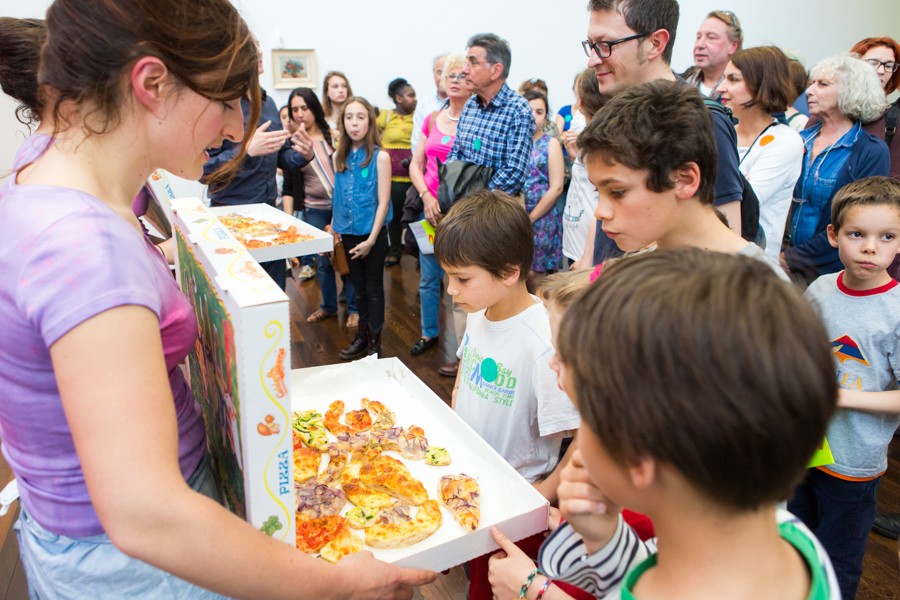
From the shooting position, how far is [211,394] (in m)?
0.95

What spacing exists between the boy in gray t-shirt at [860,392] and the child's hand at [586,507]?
1138mm

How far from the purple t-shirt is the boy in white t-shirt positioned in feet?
2.64

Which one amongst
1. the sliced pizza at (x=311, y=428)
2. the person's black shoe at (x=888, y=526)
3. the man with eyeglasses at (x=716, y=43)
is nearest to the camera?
the sliced pizza at (x=311, y=428)

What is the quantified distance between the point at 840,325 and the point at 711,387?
56.4 inches

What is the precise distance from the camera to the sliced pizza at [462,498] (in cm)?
104

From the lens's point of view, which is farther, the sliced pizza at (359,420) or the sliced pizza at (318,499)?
the sliced pizza at (359,420)

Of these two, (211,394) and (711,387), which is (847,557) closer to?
(711,387)

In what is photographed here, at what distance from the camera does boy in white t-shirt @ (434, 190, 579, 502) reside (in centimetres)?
140

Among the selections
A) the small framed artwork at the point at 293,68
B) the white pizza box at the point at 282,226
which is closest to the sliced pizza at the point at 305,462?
the white pizza box at the point at 282,226

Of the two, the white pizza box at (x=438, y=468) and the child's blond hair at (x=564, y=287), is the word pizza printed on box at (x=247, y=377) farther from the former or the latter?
the child's blond hair at (x=564, y=287)

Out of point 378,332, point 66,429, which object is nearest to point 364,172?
point 378,332

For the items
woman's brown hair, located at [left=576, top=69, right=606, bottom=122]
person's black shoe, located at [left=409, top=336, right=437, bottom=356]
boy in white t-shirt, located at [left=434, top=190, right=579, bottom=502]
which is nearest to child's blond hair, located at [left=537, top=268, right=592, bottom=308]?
boy in white t-shirt, located at [left=434, top=190, right=579, bottom=502]

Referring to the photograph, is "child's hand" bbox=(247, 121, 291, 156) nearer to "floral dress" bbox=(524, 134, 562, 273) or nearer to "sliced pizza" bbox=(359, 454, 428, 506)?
"floral dress" bbox=(524, 134, 562, 273)

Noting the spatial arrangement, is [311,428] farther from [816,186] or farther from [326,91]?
[326,91]
